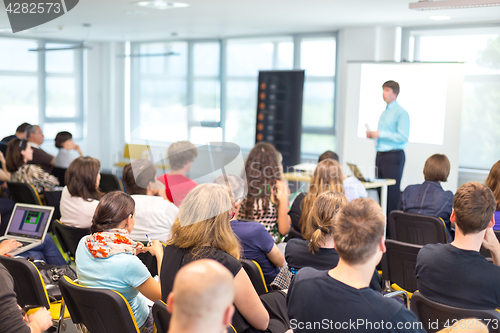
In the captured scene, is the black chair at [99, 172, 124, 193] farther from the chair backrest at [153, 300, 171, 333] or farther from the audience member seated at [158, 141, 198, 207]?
the chair backrest at [153, 300, 171, 333]

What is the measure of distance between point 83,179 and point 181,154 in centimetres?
176

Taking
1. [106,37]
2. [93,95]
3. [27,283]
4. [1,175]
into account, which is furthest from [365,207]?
[93,95]

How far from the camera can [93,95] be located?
9.80m

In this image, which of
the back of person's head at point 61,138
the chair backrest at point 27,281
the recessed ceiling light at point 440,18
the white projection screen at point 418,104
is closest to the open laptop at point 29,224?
the chair backrest at point 27,281

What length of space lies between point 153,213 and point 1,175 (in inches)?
107

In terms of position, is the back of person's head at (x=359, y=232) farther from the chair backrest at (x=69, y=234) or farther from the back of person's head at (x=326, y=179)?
the chair backrest at (x=69, y=234)

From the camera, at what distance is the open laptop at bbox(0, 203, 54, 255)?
2.99m

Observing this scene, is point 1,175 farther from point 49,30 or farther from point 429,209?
point 429,209

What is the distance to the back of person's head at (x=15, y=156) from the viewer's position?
4.59 m

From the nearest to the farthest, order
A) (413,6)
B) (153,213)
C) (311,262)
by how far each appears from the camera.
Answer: (311,262)
(153,213)
(413,6)

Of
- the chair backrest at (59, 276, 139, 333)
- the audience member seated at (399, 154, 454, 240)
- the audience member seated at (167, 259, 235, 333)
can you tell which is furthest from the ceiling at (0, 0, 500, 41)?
the audience member seated at (167, 259, 235, 333)

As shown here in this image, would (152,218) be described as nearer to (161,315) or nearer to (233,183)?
(233,183)

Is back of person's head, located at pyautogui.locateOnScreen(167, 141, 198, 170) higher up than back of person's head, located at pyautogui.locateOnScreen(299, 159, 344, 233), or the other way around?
back of person's head, located at pyautogui.locateOnScreen(167, 141, 198, 170)

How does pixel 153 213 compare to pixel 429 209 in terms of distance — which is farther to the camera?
pixel 429 209
